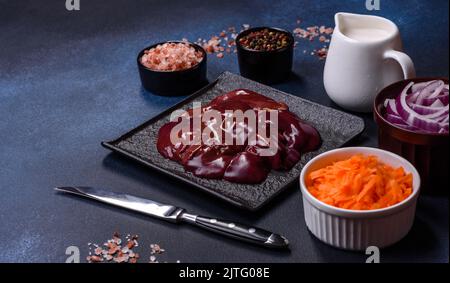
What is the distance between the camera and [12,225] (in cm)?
134

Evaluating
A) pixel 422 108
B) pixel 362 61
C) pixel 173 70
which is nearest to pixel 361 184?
pixel 422 108

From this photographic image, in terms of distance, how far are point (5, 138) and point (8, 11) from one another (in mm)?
746

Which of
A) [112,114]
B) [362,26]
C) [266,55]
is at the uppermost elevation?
[362,26]

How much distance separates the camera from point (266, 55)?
170 cm

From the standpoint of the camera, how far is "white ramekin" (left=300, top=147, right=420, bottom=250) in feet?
3.74

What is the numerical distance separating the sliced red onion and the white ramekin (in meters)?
0.07

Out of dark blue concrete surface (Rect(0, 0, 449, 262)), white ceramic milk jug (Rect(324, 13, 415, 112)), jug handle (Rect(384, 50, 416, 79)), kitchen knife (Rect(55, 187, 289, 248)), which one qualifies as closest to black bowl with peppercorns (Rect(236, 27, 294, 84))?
dark blue concrete surface (Rect(0, 0, 449, 262))

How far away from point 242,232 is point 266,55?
1.96 ft

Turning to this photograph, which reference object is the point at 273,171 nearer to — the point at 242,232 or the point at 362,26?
the point at 242,232

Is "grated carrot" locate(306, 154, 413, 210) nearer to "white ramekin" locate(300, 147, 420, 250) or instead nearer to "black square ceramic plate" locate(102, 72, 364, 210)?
"white ramekin" locate(300, 147, 420, 250)

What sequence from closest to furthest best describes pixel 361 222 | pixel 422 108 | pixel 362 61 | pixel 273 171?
pixel 361 222, pixel 422 108, pixel 273 171, pixel 362 61

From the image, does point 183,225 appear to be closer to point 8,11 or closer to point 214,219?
point 214,219
